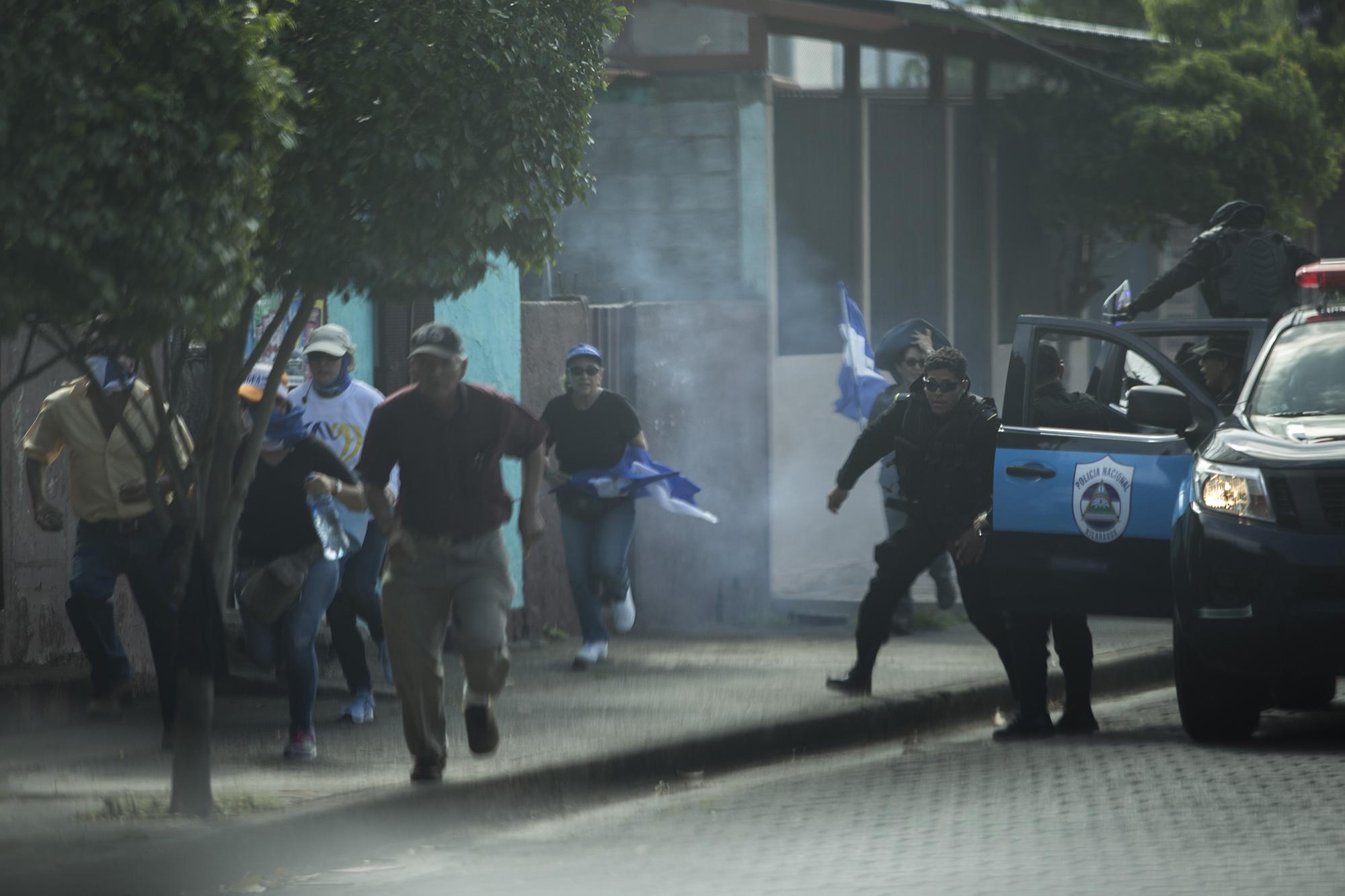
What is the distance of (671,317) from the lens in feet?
42.2

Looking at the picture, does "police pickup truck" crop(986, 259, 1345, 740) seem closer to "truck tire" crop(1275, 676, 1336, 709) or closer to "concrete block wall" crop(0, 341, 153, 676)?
"truck tire" crop(1275, 676, 1336, 709)

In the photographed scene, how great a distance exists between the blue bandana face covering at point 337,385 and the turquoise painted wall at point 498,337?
1.92 m

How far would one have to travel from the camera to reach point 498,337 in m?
11.7

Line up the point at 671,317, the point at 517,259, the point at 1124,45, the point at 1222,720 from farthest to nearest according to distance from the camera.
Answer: the point at 1124,45, the point at 671,317, the point at 1222,720, the point at 517,259

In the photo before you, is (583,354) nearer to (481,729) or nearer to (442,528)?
(442,528)

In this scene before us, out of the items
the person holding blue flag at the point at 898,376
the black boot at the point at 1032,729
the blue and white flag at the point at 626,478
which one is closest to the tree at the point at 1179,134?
the person holding blue flag at the point at 898,376

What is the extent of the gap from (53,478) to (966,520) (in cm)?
416

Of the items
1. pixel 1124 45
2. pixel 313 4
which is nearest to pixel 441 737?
pixel 313 4

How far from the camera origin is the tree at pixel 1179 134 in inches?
675

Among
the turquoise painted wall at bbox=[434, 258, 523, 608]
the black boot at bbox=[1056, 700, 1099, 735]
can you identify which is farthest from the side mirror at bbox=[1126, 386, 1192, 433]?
the turquoise painted wall at bbox=[434, 258, 523, 608]

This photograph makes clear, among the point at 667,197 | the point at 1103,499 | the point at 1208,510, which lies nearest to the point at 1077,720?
the point at 1103,499

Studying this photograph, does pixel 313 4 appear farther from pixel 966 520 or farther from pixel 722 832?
pixel 966 520

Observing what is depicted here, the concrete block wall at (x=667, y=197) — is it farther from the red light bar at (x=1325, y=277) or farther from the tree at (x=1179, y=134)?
the red light bar at (x=1325, y=277)

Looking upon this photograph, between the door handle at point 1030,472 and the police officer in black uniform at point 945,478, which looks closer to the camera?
the door handle at point 1030,472
